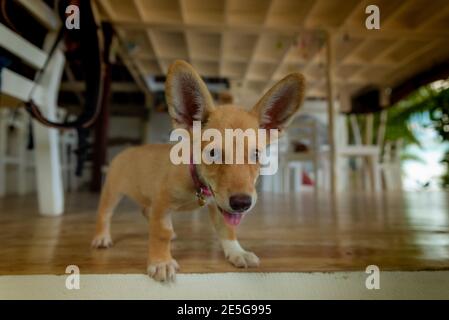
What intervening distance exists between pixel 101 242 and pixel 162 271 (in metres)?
0.33

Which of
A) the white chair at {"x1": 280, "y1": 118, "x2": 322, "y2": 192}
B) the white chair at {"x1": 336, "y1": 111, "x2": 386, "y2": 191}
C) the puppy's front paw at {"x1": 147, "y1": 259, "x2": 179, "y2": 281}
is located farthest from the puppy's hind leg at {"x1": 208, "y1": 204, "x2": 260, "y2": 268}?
the white chair at {"x1": 280, "y1": 118, "x2": 322, "y2": 192}

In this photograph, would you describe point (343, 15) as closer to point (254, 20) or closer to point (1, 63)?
point (254, 20)

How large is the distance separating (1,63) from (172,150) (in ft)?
2.60

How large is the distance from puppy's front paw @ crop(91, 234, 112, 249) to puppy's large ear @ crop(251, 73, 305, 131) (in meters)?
0.51

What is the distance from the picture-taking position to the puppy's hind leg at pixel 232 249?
0.66 m

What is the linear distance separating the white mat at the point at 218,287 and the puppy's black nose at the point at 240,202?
16cm

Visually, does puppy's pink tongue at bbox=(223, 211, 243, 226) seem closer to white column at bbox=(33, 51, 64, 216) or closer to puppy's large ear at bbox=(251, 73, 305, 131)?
puppy's large ear at bbox=(251, 73, 305, 131)

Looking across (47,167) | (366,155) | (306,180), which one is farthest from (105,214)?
(306,180)

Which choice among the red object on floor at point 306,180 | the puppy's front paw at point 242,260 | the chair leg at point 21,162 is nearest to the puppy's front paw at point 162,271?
the puppy's front paw at point 242,260

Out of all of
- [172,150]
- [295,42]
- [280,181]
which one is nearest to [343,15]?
[295,42]

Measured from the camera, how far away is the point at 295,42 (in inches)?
141

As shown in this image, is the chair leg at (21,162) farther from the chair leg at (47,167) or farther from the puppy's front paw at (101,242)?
the puppy's front paw at (101,242)

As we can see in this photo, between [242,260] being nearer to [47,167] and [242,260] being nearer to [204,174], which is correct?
[204,174]

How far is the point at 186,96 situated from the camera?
631 millimetres
